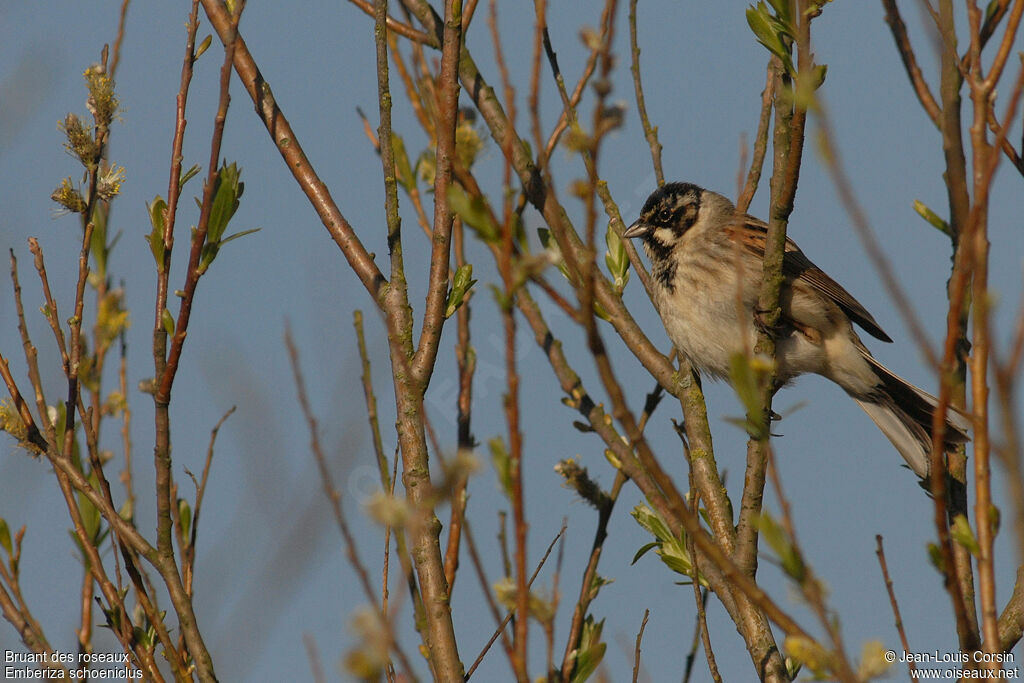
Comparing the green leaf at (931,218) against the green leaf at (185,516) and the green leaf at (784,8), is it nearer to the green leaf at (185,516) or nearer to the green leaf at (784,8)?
the green leaf at (784,8)

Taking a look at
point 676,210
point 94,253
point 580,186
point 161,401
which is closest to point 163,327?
point 161,401

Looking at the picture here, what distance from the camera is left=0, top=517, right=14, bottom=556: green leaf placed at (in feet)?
11.4

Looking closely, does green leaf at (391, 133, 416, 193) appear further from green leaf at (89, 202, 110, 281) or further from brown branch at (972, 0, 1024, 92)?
brown branch at (972, 0, 1024, 92)

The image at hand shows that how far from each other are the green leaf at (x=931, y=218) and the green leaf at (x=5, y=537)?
3.10m

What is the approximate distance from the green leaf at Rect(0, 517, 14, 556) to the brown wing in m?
3.53

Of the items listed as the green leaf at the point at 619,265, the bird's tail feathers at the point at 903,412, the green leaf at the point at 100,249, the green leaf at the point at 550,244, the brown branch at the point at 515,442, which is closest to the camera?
the brown branch at the point at 515,442

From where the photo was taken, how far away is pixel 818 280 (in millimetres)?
5508

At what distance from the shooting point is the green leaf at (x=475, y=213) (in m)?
1.82

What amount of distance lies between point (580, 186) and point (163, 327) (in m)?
1.74

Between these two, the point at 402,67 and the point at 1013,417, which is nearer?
the point at 1013,417

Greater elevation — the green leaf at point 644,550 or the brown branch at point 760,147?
the brown branch at point 760,147

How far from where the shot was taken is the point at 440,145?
10.2 feet

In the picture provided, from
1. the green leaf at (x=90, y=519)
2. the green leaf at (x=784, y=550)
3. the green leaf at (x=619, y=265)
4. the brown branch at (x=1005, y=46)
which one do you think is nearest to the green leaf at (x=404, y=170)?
the green leaf at (x=619, y=265)

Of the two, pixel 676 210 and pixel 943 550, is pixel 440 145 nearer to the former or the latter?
pixel 943 550
